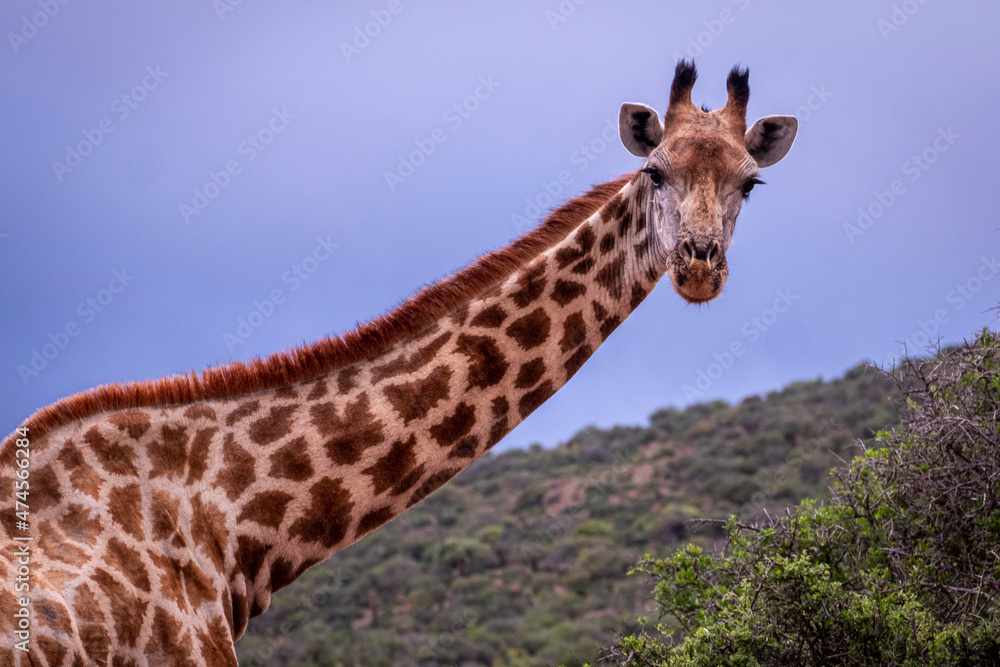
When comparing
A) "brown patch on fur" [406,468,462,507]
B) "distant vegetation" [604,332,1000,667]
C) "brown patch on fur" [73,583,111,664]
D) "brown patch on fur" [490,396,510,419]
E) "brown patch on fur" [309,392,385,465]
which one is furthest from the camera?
"distant vegetation" [604,332,1000,667]

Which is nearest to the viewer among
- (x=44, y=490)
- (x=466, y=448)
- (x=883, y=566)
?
(x=44, y=490)

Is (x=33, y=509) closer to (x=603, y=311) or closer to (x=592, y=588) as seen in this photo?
(x=603, y=311)

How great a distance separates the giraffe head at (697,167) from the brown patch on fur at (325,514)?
2.25 meters

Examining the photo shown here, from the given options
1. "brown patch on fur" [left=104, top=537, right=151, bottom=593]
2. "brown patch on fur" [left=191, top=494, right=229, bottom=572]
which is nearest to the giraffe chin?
"brown patch on fur" [left=191, top=494, right=229, bottom=572]

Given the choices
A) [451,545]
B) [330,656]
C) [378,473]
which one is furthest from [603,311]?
[451,545]

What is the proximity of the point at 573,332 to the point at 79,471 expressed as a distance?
114 inches

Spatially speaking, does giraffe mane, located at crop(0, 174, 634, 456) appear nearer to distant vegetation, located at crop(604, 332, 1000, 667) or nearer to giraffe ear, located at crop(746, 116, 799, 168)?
giraffe ear, located at crop(746, 116, 799, 168)

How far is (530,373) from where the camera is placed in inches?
219

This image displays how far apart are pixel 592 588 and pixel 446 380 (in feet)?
64.2

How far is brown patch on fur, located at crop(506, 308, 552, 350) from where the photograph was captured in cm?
555

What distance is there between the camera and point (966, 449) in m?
6.75

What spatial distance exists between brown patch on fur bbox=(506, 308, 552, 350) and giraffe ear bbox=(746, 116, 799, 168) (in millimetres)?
1850

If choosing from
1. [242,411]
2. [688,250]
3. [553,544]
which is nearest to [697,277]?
[688,250]

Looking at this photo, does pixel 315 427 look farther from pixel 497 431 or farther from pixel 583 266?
pixel 583 266
